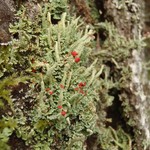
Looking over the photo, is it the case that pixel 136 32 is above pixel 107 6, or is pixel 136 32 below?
below

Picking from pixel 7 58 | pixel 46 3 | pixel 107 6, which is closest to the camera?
pixel 7 58

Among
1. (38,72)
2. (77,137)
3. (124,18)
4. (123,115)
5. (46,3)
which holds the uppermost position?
(46,3)

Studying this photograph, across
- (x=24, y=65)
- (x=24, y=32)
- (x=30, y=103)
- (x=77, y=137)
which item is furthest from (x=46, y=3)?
(x=77, y=137)

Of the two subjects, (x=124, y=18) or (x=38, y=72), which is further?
(x=124, y=18)

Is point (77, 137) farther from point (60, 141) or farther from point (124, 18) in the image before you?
point (124, 18)

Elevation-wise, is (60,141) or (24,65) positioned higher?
(24,65)

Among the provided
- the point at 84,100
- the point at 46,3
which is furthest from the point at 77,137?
the point at 46,3

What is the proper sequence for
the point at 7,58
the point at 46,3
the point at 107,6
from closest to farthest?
the point at 7,58 < the point at 46,3 < the point at 107,6

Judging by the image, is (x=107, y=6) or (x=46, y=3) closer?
(x=46, y=3)

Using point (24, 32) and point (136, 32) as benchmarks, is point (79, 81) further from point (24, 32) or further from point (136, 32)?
point (136, 32)

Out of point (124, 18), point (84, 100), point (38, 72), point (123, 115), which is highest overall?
point (124, 18)
